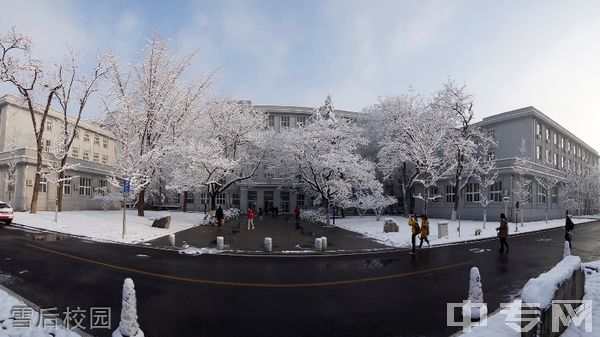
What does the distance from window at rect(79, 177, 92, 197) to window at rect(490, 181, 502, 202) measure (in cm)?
4618

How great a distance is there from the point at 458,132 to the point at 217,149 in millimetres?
26275

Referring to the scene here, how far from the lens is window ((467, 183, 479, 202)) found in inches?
1517

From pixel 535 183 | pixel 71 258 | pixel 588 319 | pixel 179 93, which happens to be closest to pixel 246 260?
pixel 71 258

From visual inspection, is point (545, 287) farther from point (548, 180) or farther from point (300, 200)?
point (300, 200)

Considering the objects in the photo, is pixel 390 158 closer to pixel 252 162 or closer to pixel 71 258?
pixel 252 162

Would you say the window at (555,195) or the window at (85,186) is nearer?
the window at (85,186)

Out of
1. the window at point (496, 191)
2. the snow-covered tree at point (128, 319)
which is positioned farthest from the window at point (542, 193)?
the snow-covered tree at point (128, 319)

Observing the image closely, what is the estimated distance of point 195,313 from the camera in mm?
6789

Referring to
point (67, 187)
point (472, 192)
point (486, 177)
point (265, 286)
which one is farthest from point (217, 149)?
point (472, 192)

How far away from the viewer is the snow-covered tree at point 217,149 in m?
29.5

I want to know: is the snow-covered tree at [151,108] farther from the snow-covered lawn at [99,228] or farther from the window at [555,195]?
the window at [555,195]

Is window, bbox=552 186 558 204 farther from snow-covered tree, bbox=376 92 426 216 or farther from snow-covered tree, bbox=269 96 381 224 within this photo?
snow-covered tree, bbox=269 96 381 224

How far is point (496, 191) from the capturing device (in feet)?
122

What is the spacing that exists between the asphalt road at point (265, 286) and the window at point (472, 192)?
79.6 ft
